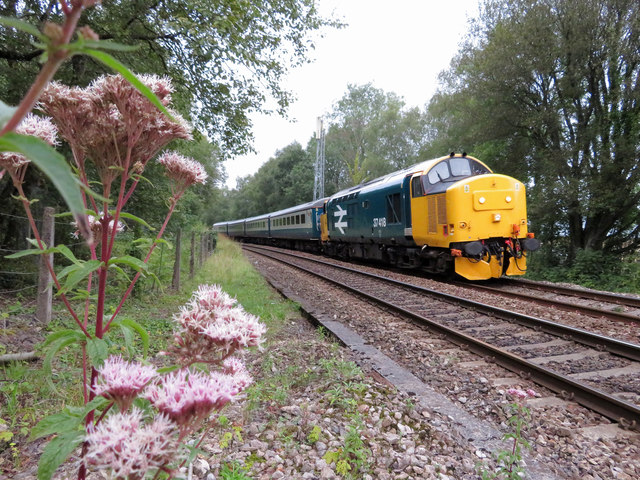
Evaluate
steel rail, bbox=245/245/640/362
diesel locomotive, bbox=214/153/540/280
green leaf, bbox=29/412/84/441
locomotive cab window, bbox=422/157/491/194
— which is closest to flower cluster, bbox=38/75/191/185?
green leaf, bbox=29/412/84/441

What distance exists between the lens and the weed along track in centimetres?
325

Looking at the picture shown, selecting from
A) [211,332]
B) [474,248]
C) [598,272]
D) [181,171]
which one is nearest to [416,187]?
[474,248]

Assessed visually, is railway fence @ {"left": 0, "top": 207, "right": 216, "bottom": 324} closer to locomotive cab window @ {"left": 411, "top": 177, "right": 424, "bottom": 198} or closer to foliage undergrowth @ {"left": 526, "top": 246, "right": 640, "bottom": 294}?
locomotive cab window @ {"left": 411, "top": 177, "right": 424, "bottom": 198}

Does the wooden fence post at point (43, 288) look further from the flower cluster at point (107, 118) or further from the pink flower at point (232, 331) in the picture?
the pink flower at point (232, 331)

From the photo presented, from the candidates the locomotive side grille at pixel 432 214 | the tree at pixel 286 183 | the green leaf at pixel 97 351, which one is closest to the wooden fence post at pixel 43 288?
the green leaf at pixel 97 351

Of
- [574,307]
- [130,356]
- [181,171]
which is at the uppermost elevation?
[181,171]

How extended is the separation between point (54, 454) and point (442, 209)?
927 cm

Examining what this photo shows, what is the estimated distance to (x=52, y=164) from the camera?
0.56 metres

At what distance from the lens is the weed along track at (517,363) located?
128 inches

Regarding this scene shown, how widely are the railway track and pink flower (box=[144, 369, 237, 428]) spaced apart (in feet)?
12.0

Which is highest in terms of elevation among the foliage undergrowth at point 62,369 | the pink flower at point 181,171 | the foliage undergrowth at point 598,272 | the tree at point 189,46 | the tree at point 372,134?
the tree at point 372,134

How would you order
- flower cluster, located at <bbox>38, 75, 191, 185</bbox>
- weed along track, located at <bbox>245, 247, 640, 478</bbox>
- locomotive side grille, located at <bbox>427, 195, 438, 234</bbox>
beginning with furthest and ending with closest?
1. locomotive side grille, located at <bbox>427, 195, 438, 234</bbox>
2. weed along track, located at <bbox>245, 247, 640, 478</bbox>
3. flower cluster, located at <bbox>38, 75, 191, 185</bbox>

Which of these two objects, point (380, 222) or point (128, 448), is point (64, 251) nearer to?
point (128, 448)

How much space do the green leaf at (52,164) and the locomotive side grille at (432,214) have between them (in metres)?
9.67
